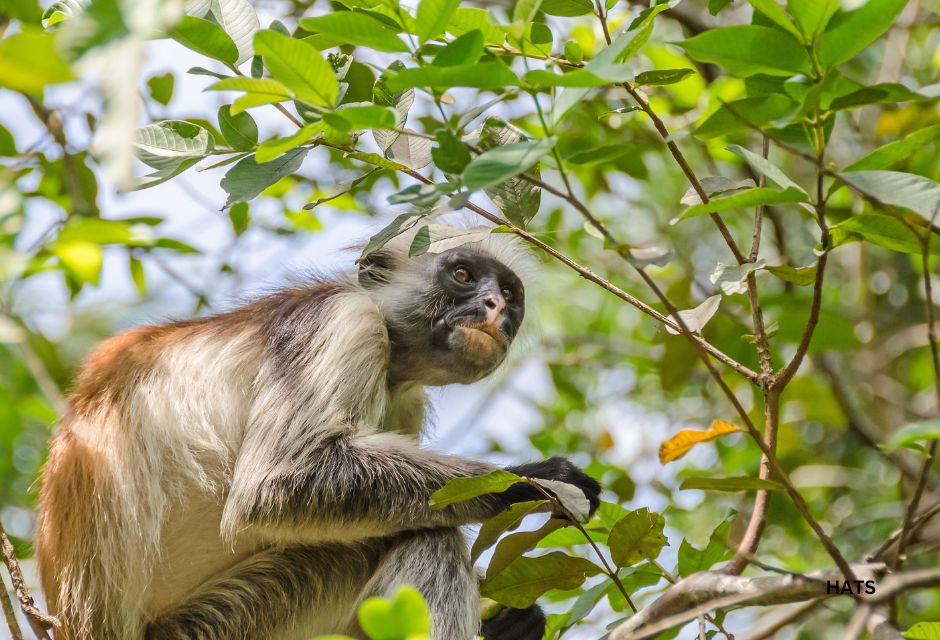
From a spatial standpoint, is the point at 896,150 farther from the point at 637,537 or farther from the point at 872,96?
the point at 637,537

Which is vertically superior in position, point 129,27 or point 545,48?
point 129,27

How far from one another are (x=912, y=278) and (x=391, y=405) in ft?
21.2

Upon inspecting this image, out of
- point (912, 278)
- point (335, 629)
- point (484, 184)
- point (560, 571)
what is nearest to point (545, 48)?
point (484, 184)

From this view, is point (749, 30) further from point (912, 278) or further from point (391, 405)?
point (912, 278)

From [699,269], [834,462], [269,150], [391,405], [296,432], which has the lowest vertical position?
[834,462]

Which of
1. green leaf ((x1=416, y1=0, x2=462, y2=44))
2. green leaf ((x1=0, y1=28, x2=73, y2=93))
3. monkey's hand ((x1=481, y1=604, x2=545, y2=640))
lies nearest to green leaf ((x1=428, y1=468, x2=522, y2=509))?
green leaf ((x1=416, y1=0, x2=462, y2=44))

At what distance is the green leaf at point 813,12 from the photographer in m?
2.52

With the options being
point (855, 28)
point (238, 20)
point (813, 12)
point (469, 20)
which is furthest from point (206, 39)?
point (855, 28)

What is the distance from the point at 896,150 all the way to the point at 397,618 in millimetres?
1952

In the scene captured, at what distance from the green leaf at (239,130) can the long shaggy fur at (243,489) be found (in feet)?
5.48

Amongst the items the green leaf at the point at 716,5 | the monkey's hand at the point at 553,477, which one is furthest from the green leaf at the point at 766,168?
the monkey's hand at the point at 553,477

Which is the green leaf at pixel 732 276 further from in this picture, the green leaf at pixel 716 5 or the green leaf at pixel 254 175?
the green leaf at pixel 254 175

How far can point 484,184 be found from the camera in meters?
2.42

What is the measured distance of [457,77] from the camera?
2.47m
